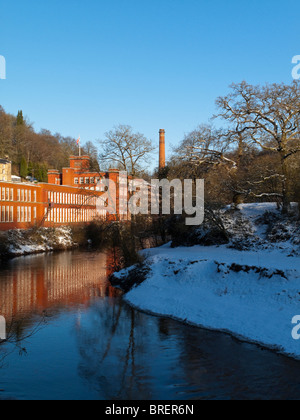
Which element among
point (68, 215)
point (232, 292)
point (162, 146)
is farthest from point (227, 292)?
point (68, 215)

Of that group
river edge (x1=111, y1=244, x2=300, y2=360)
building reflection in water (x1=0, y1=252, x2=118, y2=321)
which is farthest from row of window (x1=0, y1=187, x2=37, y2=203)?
river edge (x1=111, y1=244, x2=300, y2=360)

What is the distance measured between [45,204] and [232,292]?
140 feet

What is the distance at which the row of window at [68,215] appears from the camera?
57438mm

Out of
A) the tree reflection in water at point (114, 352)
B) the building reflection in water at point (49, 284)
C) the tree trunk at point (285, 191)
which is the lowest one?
the tree reflection in water at point (114, 352)

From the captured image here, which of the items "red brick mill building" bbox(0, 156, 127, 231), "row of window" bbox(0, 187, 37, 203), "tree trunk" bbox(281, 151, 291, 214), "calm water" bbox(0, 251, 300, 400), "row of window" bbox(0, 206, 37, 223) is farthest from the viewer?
"row of window" bbox(0, 187, 37, 203)

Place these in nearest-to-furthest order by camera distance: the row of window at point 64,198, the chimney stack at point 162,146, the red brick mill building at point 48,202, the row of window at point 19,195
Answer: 1. the red brick mill building at point 48,202
2. the row of window at point 19,195
3. the chimney stack at point 162,146
4. the row of window at point 64,198

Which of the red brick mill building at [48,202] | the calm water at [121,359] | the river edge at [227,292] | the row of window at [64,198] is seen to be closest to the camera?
the calm water at [121,359]

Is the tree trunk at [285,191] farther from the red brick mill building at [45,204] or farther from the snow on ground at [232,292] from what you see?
the red brick mill building at [45,204]

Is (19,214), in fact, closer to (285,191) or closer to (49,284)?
(49,284)

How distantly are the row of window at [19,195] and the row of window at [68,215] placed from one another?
11.9ft

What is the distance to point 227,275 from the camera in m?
19.6

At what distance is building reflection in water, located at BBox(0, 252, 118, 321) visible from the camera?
19.3 meters

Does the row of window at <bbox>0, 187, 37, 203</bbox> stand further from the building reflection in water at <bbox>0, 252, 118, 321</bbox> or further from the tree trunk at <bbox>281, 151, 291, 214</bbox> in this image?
the tree trunk at <bbox>281, 151, 291, 214</bbox>

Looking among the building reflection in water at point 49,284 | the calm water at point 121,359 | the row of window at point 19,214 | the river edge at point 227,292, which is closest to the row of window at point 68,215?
the row of window at point 19,214
